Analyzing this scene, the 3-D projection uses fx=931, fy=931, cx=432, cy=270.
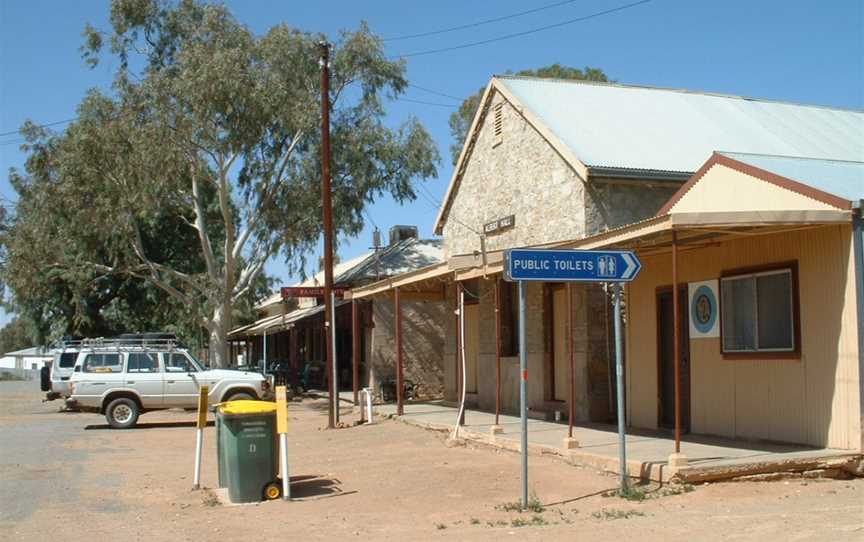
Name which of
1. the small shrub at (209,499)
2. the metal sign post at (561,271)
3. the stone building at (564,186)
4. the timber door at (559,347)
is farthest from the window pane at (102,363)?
the metal sign post at (561,271)

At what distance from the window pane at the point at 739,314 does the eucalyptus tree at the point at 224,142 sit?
1915 cm

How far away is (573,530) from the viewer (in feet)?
28.0

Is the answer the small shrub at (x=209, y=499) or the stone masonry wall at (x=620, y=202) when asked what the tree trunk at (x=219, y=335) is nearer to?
the stone masonry wall at (x=620, y=202)

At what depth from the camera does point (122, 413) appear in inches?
853

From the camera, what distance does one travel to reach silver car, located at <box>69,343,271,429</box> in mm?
21531

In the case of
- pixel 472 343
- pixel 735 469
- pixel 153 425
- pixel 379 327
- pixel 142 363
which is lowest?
pixel 153 425

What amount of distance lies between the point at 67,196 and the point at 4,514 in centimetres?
2197

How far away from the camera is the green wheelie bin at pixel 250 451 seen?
10648 mm

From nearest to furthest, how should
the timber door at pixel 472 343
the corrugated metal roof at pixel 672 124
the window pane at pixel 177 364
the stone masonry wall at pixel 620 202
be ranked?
1. the stone masonry wall at pixel 620 202
2. the corrugated metal roof at pixel 672 124
3. the timber door at pixel 472 343
4. the window pane at pixel 177 364

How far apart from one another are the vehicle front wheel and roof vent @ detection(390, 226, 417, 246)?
1419cm

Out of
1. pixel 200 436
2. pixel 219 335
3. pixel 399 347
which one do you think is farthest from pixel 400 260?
pixel 200 436

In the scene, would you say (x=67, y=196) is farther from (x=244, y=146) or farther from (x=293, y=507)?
(x=293, y=507)

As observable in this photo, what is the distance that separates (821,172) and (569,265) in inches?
187

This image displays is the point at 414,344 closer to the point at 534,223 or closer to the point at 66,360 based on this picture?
the point at 534,223
